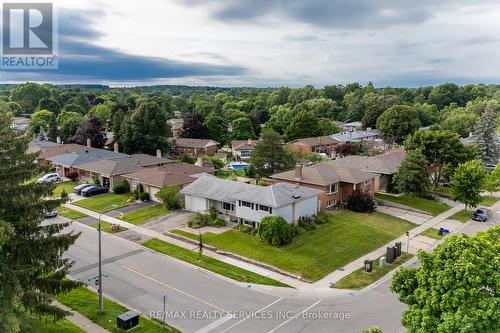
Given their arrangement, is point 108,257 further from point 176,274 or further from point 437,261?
point 437,261

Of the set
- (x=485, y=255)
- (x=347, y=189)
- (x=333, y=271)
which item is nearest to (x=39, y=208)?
(x=485, y=255)

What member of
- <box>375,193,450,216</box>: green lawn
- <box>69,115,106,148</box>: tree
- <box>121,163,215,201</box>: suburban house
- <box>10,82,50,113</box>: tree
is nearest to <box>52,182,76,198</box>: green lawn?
<box>121,163,215,201</box>: suburban house

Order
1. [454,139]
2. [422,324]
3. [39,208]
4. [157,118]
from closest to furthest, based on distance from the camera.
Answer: [422,324], [39,208], [454,139], [157,118]

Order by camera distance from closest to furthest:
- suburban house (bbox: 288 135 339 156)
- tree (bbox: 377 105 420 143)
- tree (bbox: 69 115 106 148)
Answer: tree (bbox: 69 115 106 148) < suburban house (bbox: 288 135 339 156) < tree (bbox: 377 105 420 143)

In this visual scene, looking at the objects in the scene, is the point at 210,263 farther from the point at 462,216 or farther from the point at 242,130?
the point at 242,130

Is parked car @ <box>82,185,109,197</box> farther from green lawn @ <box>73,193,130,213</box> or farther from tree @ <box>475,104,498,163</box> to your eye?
tree @ <box>475,104,498,163</box>

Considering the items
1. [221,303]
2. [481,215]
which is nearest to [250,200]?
[221,303]
